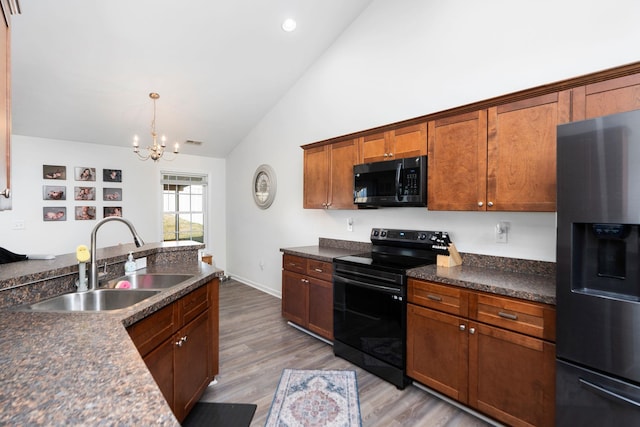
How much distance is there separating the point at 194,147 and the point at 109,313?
470 centimetres

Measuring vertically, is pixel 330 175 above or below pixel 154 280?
above

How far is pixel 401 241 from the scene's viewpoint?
3.08 metres

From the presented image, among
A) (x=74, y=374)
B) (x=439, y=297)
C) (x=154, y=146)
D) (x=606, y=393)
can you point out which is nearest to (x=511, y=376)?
(x=606, y=393)

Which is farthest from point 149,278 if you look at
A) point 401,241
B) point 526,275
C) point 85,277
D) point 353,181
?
point 526,275

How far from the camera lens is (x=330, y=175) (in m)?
3.47

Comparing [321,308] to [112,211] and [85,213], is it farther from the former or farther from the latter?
[85,213]

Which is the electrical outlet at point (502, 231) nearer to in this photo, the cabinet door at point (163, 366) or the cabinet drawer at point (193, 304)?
the cabinet drawer at point (193, 304)

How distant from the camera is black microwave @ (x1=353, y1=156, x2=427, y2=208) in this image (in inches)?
103

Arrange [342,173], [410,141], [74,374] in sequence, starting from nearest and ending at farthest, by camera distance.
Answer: [74,374], [410,141], [342,173]

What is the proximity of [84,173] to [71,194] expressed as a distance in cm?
36

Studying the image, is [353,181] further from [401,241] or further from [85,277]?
[85,277]

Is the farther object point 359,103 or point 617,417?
point 359,103

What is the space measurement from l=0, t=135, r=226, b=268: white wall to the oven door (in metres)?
4.01

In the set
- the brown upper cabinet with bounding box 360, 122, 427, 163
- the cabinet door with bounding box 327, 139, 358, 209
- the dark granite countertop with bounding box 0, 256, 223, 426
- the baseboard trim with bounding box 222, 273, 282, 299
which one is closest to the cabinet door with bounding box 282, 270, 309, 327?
the cabinet door with bounding box 327, 139, 358, 209
